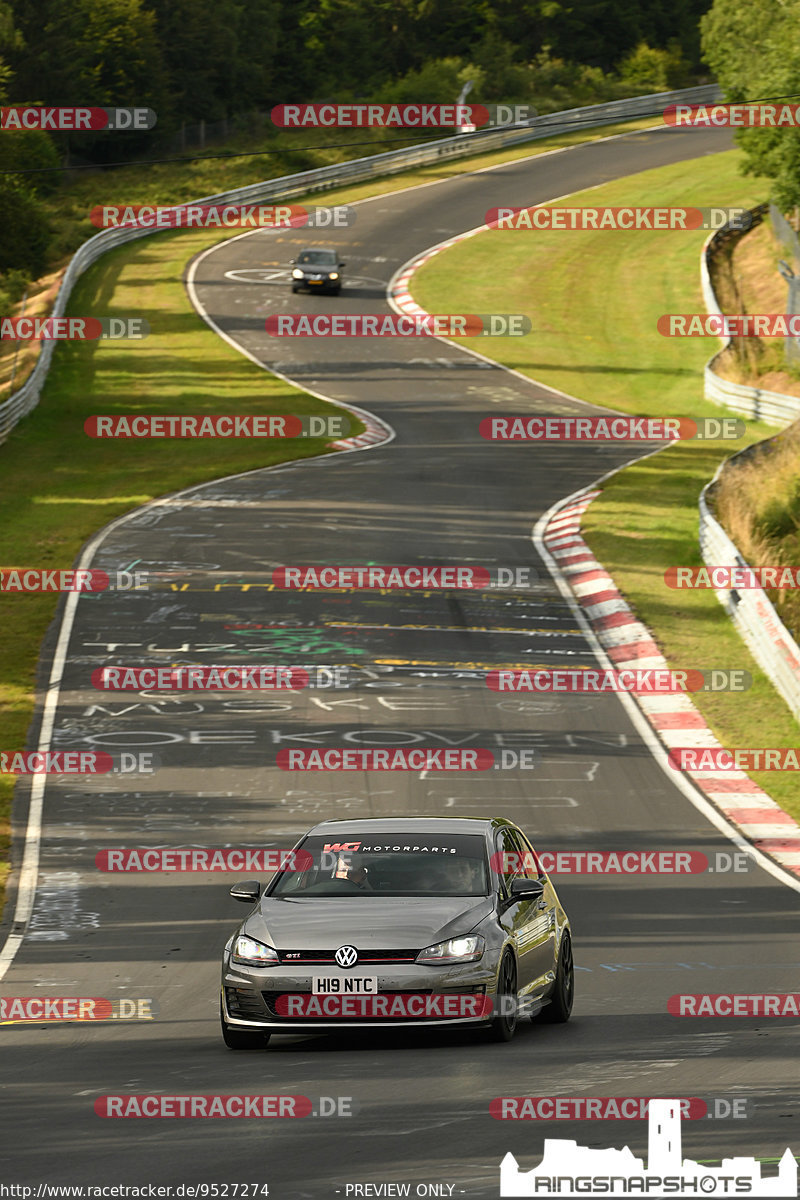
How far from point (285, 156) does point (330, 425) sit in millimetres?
43395

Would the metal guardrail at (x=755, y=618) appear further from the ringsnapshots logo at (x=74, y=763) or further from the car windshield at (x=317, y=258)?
the car windshield at (x=317, y=258)

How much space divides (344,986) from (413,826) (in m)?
1.75

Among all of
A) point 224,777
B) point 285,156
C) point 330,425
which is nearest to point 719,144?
point 285,156

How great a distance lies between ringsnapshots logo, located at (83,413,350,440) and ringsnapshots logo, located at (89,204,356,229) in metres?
30.1

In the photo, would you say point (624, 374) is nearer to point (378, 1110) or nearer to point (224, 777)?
point (224, 777)

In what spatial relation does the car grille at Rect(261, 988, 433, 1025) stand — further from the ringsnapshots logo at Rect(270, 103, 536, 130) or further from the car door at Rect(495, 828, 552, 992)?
the ringsnapshots logo at Rect(270, 103, 536, 130)

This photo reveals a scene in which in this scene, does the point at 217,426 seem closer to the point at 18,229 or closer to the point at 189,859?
the point at 18,229

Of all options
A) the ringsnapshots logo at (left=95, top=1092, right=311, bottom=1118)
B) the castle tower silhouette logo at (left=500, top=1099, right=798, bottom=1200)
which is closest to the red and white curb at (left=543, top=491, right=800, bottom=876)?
the ringsnapshots logo at (left=95, top=1092, right=311, bottom=1118)

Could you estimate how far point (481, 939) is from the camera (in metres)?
9.73

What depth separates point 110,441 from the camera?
41656mm

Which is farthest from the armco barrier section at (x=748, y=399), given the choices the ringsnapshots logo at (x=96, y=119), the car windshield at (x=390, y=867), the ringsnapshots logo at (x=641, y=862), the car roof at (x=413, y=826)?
the ringsnapshots logo at (x=96, y=119)

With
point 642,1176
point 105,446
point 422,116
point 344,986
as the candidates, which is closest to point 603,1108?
point 642,1176

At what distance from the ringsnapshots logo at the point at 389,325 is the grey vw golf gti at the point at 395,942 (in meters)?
44.4

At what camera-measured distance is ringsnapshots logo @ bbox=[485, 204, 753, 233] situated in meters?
68.4
